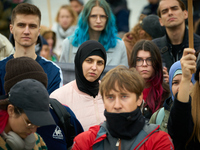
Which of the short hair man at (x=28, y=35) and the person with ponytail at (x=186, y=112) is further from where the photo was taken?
the short hair man at (x=28, y=35)

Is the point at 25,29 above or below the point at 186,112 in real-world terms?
above

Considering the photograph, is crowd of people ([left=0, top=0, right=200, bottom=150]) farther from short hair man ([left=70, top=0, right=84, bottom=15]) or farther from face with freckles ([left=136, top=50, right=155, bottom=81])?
short hair man ([left=70, top=0, right=84, bottom=15])

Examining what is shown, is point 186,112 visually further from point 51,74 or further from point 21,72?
point 51,74

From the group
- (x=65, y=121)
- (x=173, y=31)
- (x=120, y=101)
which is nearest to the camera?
(x=120, y=101)

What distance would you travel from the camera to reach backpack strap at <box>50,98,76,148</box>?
3.84m

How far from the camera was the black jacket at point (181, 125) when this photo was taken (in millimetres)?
3471

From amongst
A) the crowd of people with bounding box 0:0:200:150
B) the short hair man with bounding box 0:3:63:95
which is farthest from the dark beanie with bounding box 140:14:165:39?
the short hair man with bounding box 0:3:63:95

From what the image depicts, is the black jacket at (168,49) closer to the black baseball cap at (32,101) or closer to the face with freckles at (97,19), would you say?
the face with freckles at (97,19)

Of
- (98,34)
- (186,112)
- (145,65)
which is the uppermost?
(98,34)

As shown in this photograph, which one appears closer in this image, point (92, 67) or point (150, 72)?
point (92, 67)

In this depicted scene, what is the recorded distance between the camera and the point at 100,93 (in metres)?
3.75

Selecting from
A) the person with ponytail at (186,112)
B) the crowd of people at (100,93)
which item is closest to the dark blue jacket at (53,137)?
the crowd of people at (100,93)

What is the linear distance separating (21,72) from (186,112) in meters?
1.50

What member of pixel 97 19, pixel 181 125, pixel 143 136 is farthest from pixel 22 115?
pixel 97 19
